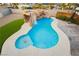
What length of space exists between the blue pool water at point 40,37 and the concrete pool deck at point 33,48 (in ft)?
0.11

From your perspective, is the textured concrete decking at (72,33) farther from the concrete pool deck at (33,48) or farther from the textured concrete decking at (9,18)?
the textured concrete decking at (9,18)

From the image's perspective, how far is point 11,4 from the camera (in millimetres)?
1459

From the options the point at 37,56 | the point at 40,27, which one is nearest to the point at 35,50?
the point at 37,56

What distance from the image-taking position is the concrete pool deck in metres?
1.42

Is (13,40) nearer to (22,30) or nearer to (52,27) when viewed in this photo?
(22,30)

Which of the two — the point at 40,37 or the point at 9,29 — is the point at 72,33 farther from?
the point at 9,29

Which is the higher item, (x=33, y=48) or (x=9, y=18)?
(x=9, y=18)

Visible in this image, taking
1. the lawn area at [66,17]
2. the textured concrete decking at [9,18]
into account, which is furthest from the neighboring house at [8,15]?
the lawn area at [66,17]

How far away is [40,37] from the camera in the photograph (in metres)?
1.45

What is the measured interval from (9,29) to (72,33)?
1.99 feet

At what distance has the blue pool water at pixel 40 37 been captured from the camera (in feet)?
4.72

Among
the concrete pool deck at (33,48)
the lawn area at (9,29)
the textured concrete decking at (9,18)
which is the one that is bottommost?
the concrete pool deck at (33,48)

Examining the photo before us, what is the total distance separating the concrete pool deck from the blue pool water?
34 mm

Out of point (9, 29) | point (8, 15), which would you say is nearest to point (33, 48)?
point (9, 29)
